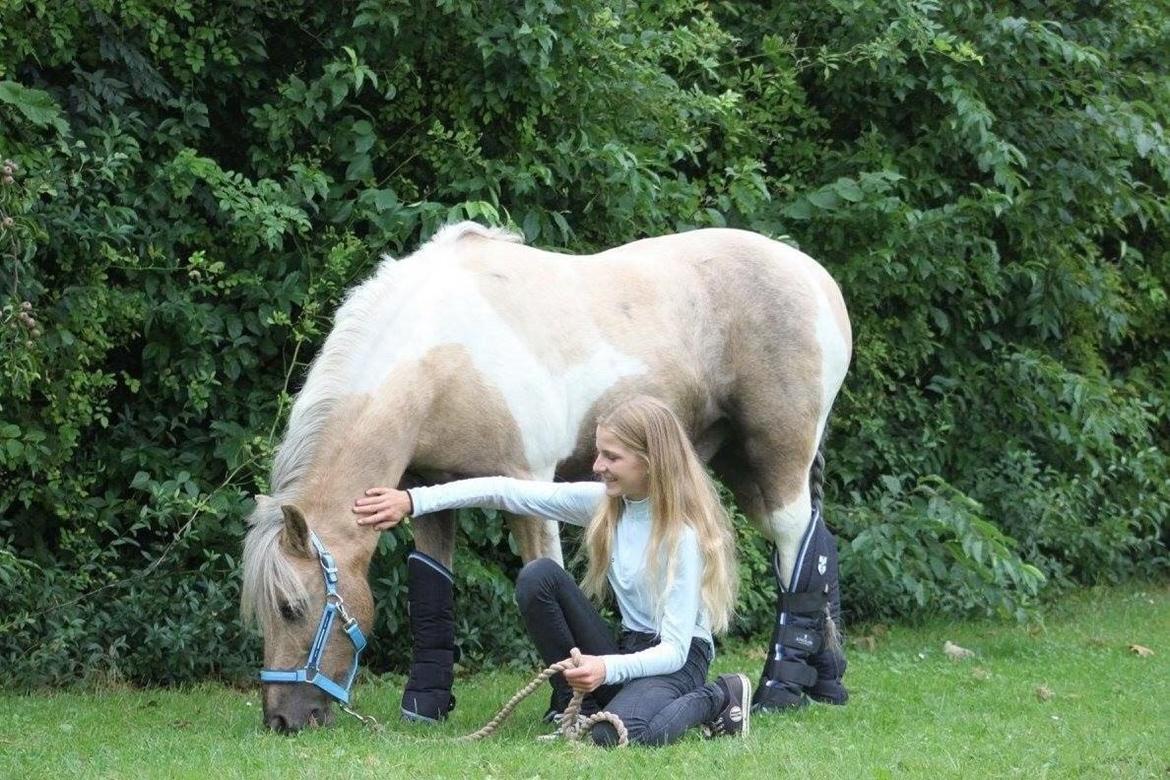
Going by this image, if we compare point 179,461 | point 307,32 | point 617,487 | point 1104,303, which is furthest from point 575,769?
point 1104,303

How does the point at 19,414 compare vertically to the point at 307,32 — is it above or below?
below

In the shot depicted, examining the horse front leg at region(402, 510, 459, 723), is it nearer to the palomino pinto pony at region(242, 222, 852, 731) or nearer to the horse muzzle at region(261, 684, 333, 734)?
the palomino pinto pony at region(242, 222, 852, 731)

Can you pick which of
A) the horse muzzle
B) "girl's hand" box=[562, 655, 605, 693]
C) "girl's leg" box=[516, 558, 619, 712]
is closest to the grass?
the horse muzzle

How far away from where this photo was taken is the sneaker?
4.87 metres

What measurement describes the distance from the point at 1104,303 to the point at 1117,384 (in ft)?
3.25

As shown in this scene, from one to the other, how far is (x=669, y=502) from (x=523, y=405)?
0.89 metres

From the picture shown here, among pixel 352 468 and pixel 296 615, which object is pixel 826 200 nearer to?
pixel 352 468

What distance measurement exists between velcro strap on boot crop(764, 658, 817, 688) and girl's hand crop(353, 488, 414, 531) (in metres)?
1.71

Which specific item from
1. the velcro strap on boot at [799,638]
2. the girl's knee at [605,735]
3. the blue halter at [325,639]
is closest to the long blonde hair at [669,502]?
the girl's knee at [605,735]

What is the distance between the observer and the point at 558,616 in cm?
487

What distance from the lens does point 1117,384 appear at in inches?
424

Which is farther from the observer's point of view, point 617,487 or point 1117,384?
point 1117,384

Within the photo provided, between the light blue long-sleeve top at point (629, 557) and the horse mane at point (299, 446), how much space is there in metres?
0.42

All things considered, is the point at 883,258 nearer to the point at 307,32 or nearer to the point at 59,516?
the point at 307,32
